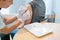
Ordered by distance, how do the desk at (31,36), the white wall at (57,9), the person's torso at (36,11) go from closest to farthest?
the desk at (31,36)
the person's torso at (36,11)
the white wall at (57,9)

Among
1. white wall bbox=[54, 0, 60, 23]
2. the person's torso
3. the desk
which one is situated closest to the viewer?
the desk

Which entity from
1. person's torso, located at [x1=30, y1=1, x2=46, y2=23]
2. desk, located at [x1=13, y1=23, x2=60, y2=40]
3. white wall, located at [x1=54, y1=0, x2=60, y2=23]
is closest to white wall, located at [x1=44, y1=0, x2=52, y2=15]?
white wall, located at [x1=54, y1=0, x2=60, y2=23]

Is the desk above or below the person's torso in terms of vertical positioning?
→ below

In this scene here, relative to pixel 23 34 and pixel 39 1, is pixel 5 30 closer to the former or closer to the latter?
pixel 23 34

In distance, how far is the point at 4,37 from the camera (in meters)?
1.40

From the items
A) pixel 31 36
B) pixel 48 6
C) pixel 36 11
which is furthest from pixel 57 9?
pixel 31 36

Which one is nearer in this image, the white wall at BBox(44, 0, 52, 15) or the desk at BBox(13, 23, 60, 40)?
the desk at BBox(13, 23, 60, 40)

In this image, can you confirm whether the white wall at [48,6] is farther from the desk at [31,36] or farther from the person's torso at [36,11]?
the desk at [31,36]

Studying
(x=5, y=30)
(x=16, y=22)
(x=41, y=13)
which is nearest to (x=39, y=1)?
(x=41, y=13)

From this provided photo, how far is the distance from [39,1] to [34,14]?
0.22 m

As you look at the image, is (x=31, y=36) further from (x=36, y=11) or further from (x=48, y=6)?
(x=48, y=6)

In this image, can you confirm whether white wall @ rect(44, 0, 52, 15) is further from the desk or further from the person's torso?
the desk

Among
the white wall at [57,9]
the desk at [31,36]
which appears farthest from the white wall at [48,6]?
the desk at [31,36]

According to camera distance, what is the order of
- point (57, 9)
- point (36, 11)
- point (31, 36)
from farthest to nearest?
point (57, 9) → point (36, 11) → point (31, 36)
